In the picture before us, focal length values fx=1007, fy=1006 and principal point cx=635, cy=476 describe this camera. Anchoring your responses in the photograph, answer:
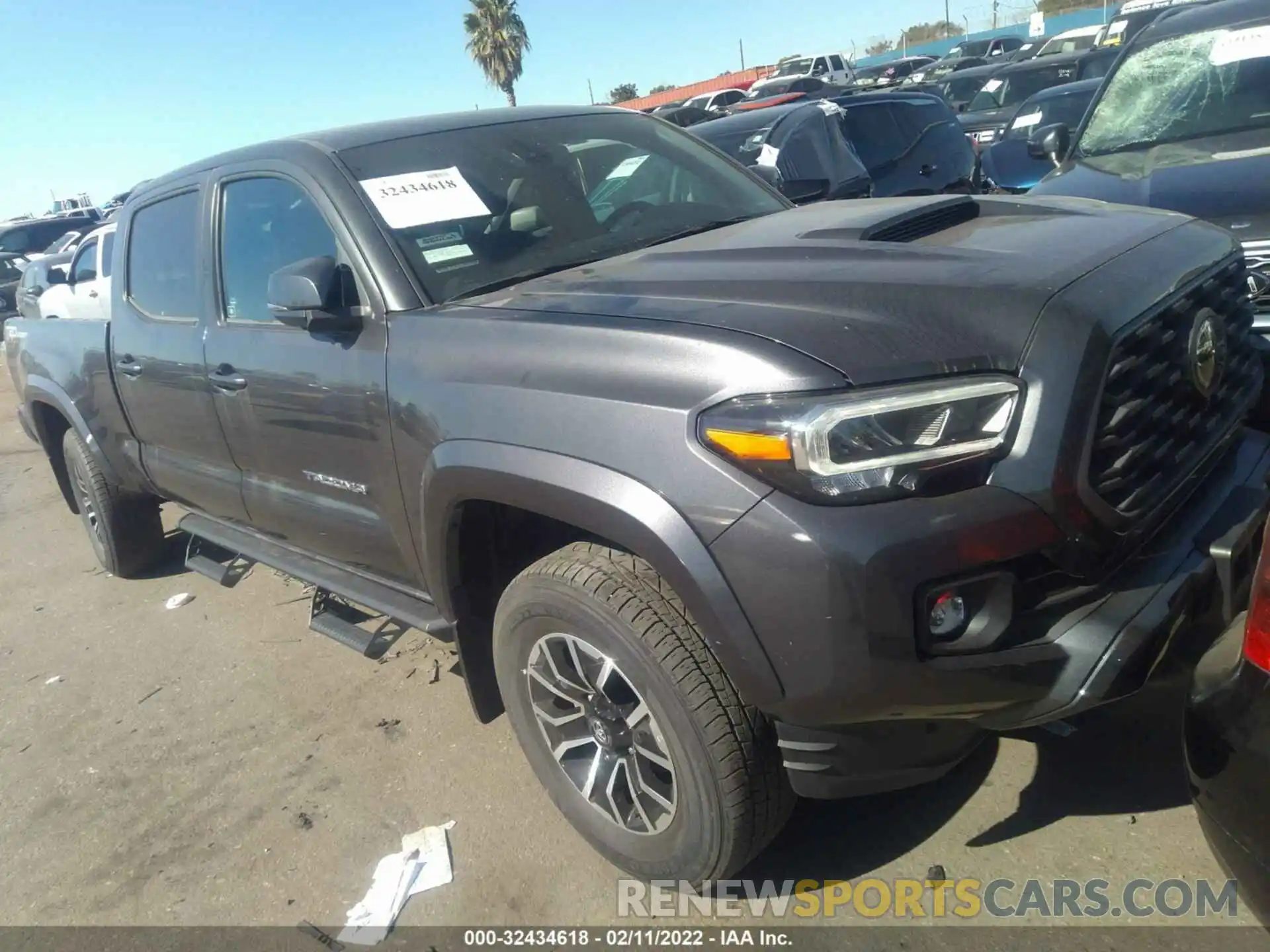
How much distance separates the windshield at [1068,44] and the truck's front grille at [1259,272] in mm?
19744

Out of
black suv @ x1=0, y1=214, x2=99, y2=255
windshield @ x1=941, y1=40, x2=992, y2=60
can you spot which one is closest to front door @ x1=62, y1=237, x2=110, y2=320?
black suv @ x1=0, y1=214, x2=99, y2=255

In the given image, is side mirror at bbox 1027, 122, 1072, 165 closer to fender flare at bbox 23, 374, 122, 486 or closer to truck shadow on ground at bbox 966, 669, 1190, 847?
truck shadow on ground at bbox 966, 669, 1190, 847

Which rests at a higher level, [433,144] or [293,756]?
[433,144]

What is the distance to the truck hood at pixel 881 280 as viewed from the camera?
6.44 ft

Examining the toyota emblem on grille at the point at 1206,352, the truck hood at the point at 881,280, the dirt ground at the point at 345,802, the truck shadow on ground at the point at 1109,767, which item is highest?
the truck hood at the point at 881,280

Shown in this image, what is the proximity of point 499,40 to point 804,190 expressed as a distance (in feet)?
159

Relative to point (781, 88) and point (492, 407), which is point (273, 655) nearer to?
point (492, 407)

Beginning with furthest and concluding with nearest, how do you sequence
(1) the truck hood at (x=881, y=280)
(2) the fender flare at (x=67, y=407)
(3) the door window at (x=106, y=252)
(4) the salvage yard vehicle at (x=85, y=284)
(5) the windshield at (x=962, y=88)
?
1. (5) the windshield at (x=962, y=88)
2. (3) the door window at (x=106, y=252)
3. (4) the salvage yard vehicle at (x=85, y=284)
4. (2) the fender flare at (x=67, y=407)
5. (1) the truck hood at (x=881, y=280)

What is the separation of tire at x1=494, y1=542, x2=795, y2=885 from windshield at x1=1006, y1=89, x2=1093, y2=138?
8.75 meters

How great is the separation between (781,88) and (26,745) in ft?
72.0

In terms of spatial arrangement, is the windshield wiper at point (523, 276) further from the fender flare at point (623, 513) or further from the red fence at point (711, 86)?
the red fence at point (711, 86)

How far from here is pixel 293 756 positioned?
3.46 metres

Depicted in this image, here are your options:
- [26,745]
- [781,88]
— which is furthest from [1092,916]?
[781,88]

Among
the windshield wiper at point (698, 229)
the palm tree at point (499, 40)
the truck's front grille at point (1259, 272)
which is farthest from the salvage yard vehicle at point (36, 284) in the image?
the palm tree at point (499, 40)
